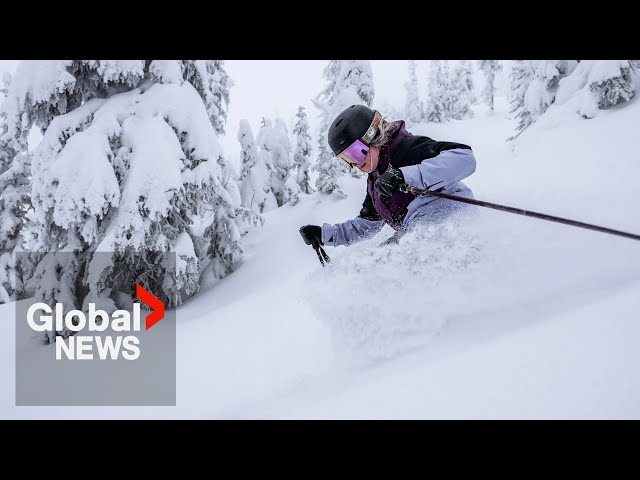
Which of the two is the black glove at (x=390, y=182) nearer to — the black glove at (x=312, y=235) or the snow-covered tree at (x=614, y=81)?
the black glove at (x=312, y=235)

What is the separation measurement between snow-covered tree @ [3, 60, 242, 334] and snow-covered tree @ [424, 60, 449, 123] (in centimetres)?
3641

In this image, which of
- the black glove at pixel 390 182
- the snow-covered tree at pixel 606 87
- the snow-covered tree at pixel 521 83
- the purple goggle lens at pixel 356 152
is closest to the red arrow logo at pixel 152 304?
the purple goggle lens at pixel 356 152

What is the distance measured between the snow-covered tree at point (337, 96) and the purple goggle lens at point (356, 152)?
16.8 metres

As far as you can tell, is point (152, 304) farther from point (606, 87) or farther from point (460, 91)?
point (460, 91)

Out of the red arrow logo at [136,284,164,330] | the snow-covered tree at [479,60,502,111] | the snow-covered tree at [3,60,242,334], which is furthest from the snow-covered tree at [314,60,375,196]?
the snow-covered tree at [479,60,502,111]

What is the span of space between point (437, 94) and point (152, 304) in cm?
4074

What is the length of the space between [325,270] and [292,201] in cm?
2159

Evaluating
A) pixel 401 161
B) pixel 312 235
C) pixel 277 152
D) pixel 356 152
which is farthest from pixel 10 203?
pixel 401 161

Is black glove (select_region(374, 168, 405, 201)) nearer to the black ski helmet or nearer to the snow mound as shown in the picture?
the snow mound

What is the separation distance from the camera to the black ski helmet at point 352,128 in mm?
3518

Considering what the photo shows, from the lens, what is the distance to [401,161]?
3.47 m

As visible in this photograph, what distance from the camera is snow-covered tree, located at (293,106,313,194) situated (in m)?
29.0
